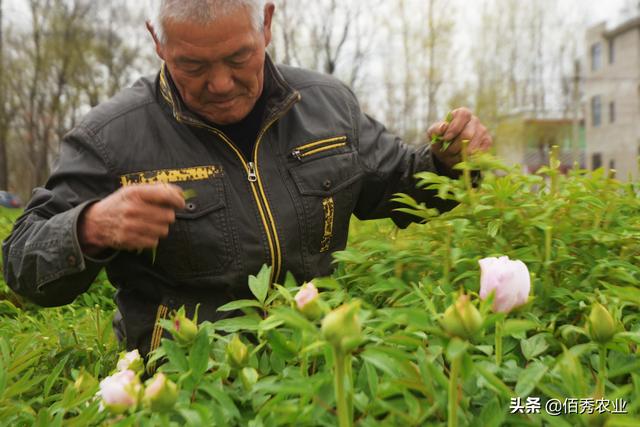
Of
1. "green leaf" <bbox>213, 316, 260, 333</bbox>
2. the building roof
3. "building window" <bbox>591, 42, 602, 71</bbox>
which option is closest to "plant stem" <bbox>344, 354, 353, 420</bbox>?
"green leaf" <bbox>213, 316, 260, 333</bbox>

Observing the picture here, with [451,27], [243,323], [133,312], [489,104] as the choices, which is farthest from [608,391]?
[489,104]

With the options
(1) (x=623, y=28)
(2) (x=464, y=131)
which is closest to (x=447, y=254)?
(2) (x=464, y=131)

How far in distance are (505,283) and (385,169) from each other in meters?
1.49

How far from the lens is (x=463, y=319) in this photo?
2.44 feet

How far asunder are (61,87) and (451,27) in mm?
13091

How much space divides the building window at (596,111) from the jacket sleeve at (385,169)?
3143 cm

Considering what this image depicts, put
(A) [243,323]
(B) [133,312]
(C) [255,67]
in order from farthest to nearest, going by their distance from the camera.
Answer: (B) [133,312]
(C) [255,67]
(A) [243,323]

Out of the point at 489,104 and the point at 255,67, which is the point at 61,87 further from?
the point at 255,67

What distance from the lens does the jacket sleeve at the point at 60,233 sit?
1.62m

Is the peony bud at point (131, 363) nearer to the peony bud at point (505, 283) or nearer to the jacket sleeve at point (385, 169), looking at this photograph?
the peony bud at point (505, 283)

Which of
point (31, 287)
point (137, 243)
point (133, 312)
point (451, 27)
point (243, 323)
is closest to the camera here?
point (243, 323)

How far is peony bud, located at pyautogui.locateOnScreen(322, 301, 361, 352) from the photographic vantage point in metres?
0.71

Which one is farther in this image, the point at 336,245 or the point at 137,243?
the point at 336,245

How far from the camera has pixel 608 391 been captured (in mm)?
913
